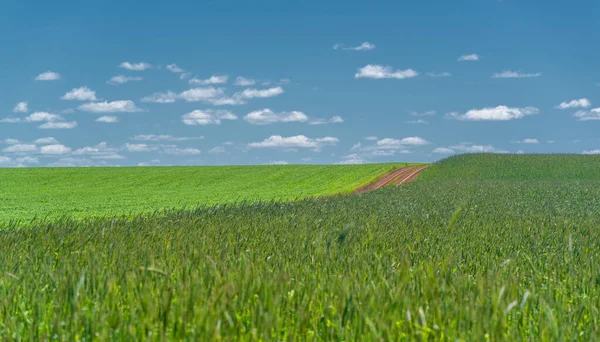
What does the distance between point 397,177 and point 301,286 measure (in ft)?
158

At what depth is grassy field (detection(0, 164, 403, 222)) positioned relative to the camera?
119 feet

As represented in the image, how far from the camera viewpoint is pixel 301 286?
4977 millimetres

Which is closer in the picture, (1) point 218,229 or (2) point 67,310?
(2) point 67,310

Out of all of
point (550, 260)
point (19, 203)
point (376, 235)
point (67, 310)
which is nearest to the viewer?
point (67, 310)

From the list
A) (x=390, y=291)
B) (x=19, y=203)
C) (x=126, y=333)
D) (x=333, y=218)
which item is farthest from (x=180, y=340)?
(x=19, y=203)

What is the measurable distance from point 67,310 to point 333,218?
8.78 meters

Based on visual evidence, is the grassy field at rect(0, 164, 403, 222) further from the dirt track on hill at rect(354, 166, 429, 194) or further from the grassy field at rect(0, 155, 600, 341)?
the grassy field at rect(0, 155, 600, 341)

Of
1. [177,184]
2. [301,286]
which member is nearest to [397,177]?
[177,184]

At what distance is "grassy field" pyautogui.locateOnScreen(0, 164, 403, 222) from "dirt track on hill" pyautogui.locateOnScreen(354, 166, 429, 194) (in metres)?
0.98

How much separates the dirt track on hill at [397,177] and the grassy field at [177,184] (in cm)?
98

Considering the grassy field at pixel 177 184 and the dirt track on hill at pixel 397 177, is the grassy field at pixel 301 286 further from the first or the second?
the dirt track on hill at pixel 397 177

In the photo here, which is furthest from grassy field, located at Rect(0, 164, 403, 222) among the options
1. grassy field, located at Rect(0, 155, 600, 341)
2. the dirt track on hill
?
grassy field, located at Rect(0, 155, 600, 341)

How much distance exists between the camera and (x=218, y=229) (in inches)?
420

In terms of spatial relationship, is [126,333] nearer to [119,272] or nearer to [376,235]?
[119,272]
